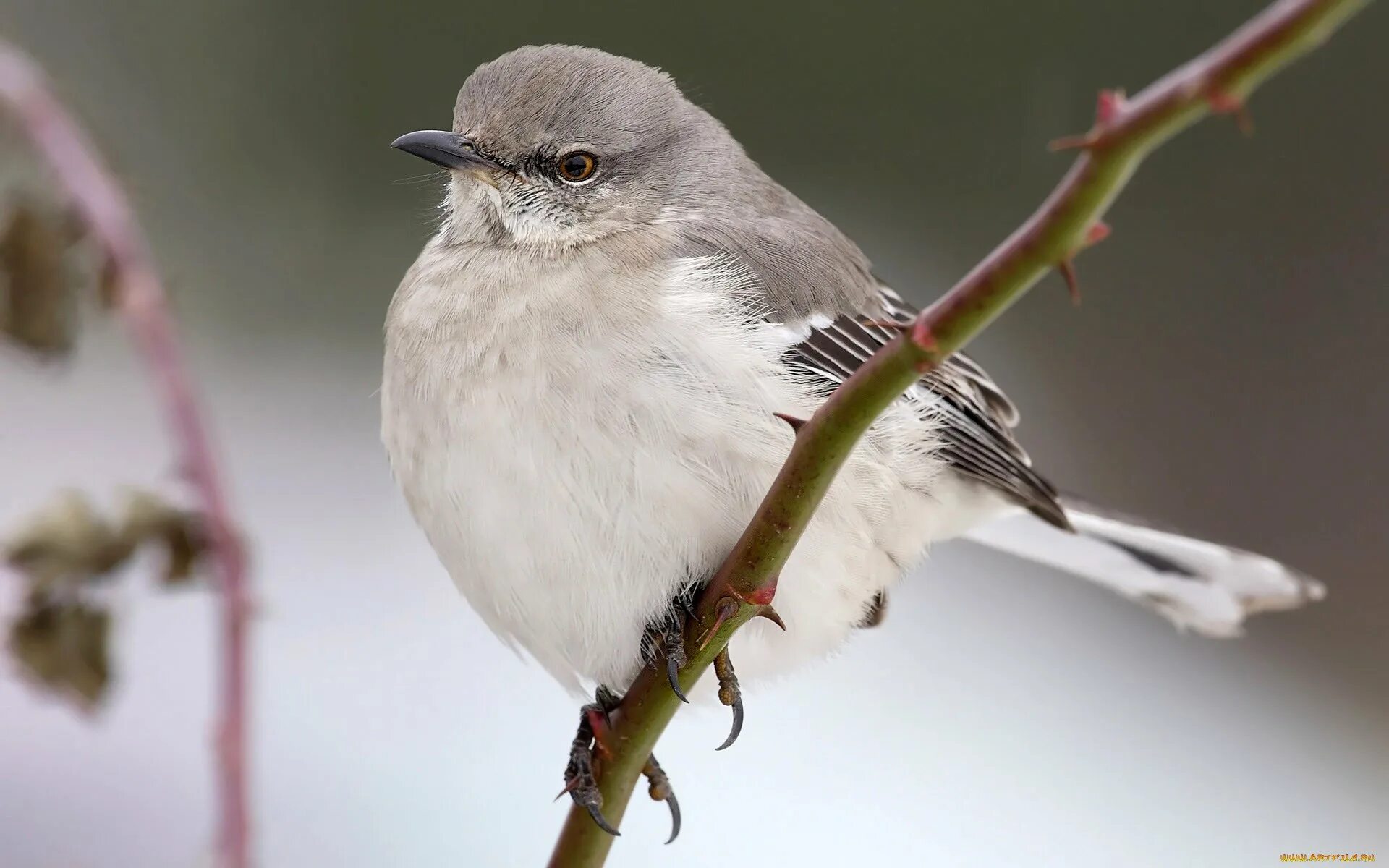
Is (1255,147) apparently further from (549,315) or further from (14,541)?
(14,541)

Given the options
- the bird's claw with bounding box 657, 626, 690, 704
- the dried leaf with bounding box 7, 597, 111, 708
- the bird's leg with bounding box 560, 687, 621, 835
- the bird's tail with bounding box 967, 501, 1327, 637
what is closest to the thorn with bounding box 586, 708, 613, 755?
the bird's leg with bounding box 560, 687, 621, 835

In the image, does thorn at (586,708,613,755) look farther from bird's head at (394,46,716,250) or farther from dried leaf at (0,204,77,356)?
dried leaf at (0,204,77,356)

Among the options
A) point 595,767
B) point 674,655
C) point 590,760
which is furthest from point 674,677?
point 590,760

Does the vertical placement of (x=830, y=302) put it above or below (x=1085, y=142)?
above

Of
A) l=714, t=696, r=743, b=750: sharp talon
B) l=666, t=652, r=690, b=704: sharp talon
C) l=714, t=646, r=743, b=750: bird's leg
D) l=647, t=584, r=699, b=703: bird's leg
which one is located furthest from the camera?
l=714, t=696, r=743, b=750: sharp talon

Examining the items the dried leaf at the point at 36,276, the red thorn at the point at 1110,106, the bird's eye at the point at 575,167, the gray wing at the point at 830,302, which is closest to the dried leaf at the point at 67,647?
the dried leaf at the point at 36,276

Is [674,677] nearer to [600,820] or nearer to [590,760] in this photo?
[600,820]
